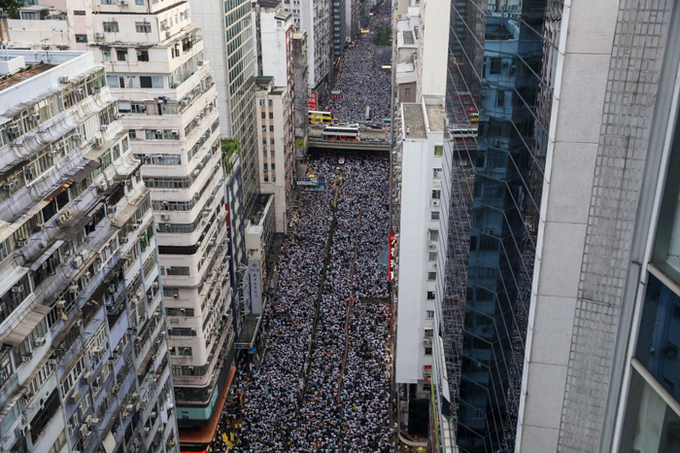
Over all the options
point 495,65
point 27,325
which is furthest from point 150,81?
point 495,65

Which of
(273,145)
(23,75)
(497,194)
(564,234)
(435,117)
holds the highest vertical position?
(23,75)

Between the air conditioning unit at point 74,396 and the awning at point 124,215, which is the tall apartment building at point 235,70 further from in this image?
the air conditioning unit at point 74,396

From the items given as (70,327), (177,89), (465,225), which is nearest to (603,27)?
(465,225)

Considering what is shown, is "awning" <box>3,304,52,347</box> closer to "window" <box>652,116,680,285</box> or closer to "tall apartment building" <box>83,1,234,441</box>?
"tall apartment building" <box>83,1,234,441</box>

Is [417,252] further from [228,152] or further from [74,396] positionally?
[74,396]

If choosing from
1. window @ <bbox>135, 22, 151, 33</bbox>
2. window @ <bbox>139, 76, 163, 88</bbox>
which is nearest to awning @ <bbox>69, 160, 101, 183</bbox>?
window @ <bbox>139, 76, 163, 88</bbox>

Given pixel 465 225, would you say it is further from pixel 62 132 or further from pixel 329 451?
pixel 329 451

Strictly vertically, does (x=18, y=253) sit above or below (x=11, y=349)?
above
